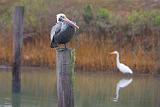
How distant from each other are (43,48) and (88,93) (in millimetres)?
7052

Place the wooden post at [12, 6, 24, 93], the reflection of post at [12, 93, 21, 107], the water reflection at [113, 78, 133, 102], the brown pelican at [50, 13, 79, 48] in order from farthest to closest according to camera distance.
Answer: the water reflection at [113, 78, 133, 102] → the wooden post at [12, 6, 24, 93] → the reflection of post at [12, 93, 21, 107] → the brown pelican at [50, 13, 79, 48]

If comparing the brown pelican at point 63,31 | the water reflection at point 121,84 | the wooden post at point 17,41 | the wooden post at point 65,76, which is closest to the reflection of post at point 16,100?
the wooden post at point 17,41

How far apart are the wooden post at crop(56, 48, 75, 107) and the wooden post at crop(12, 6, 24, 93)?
654 centimetres

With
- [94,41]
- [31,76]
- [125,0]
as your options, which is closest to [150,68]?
[94,41]

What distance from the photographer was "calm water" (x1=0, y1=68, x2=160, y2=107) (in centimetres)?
1867

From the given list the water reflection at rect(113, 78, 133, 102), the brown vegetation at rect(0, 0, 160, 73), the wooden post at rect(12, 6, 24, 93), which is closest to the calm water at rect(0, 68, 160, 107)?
the water reflection at rect(113, 78, 133, 102)

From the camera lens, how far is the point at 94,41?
27.9 metres

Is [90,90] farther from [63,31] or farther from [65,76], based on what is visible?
[65,76]

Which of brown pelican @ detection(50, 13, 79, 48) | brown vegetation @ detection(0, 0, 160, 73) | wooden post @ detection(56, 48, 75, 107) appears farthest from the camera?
brown vegetation @ detection(0, 0, 160, 73)

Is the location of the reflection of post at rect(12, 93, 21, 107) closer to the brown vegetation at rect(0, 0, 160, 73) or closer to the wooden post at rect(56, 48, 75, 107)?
the wooden post at rect(56, 48, 75, 107)

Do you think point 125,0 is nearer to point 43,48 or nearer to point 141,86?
point 43,48

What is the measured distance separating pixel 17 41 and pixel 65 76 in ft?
22.4

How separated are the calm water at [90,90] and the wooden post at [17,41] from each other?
1.31 feet

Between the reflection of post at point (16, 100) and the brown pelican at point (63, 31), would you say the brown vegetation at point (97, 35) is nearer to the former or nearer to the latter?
the reflection of post at point (16, 100)
